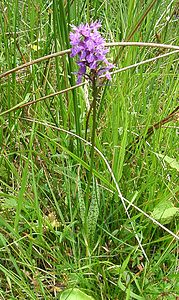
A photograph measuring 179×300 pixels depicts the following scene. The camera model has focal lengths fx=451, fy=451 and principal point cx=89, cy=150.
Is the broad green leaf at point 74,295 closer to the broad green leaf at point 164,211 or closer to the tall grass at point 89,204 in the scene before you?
the tall grass at point 89,204

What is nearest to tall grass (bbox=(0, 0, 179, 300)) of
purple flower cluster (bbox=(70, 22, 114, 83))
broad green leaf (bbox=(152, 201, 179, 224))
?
broad green leaf (bbox=(152, 201, 179, 224))

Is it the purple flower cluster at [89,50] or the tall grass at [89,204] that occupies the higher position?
the purple flower cluster at [89,50]

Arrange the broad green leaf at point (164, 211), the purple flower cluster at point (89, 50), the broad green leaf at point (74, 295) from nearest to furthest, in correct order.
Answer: the purple flower cluster at point (89, 50), the broad green leaf at point (74, 295), the broad green leaf at point (164, 211)

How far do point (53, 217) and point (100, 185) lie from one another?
Answer: 0.11 metres

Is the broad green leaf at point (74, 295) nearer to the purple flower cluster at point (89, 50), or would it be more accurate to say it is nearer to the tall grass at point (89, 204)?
the tall grass at point (89, 204)

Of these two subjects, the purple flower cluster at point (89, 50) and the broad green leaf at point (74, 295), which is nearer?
the purple flower cluster at point (89, 50)

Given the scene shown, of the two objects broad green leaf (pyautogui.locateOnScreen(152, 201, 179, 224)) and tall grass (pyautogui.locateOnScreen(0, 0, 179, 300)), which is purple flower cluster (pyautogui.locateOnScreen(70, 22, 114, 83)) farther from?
broad green leaf (pyautogui.locateOnScreen(152, 201, 179, 224))

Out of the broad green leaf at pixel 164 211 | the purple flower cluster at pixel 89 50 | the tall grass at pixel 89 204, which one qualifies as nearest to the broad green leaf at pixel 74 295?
the tall grass at pixel 89 204

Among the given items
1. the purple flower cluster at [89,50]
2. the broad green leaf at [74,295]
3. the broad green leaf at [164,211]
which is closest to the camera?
the purple flower cluster at [89,50]

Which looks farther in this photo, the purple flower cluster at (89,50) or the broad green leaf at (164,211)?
the broad green leaf at (164,211)

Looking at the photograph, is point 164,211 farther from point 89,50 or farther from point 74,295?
point 89,50

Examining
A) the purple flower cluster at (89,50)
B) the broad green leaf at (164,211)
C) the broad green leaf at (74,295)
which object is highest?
the purple flower cluster at (89,50)

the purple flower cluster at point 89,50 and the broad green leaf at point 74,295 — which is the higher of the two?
the purple flower cluster at point 89,50

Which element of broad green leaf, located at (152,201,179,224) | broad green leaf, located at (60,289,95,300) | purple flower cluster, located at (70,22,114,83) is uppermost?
purple flower cluster, located at (70,22,114,83)
